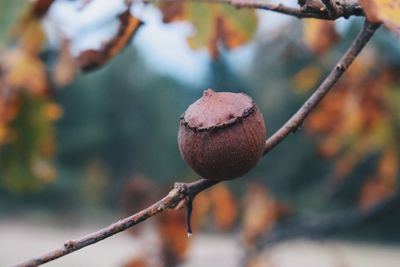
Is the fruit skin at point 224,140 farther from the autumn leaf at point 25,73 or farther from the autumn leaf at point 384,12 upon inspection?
the autumn leaf at point 25,73

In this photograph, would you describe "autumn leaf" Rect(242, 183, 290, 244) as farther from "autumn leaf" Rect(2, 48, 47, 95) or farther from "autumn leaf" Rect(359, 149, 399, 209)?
"autumn leaf" Rect(2, 48, 47, 95)

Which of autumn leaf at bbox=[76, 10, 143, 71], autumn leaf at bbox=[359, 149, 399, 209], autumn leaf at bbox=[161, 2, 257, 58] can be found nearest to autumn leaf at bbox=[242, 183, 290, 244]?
autumn leaf at bbox=[359, 149, 399, 209]

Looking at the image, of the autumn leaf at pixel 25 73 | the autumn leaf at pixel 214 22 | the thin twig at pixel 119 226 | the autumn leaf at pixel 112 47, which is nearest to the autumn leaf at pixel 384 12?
the thin twig at pixel 119 226

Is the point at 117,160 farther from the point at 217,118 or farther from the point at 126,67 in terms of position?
the point at 217,118

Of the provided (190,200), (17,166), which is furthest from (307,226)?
(190,200)

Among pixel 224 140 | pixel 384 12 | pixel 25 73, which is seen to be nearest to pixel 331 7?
pixel 384 12
